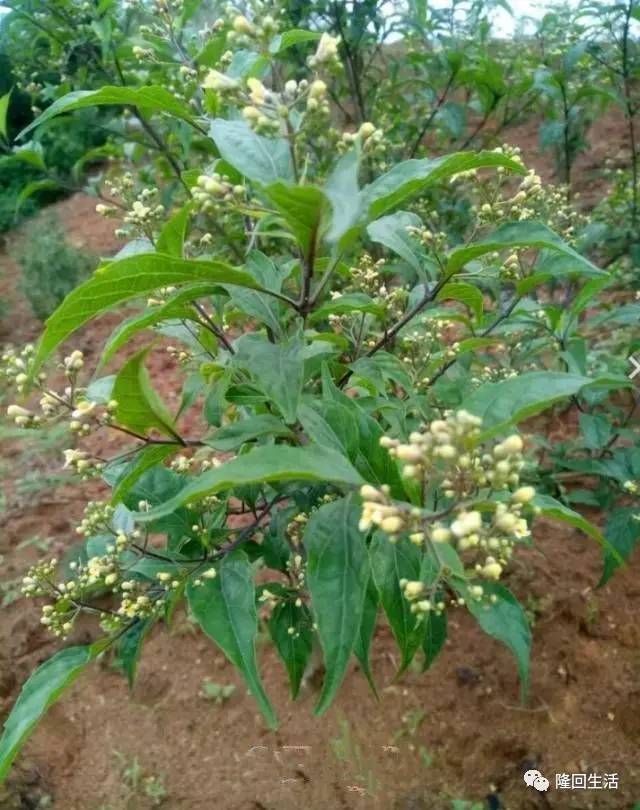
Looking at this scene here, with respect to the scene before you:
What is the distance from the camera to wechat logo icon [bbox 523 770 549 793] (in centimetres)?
228

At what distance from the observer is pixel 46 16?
3402 millimetres

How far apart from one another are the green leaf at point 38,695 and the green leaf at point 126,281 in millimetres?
669

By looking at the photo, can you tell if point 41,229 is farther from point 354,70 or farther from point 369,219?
point 369,219

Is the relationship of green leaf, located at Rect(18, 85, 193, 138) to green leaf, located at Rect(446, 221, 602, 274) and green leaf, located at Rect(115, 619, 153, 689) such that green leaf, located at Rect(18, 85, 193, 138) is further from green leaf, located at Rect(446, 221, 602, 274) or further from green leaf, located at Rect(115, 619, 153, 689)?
green leaf, located at Rect(115, 619, 153, 689)

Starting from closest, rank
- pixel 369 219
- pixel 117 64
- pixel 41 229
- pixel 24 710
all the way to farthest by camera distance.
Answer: pixel 369 219, pixel 24 710, pixel 117 64, pixel 41 229

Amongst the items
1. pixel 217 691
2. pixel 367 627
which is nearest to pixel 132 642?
pixel 367 627

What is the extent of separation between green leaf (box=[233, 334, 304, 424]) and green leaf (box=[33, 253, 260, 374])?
6.2 inches

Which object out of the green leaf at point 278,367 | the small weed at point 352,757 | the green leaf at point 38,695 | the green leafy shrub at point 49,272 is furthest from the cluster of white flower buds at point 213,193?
the green leafy shrub at point 49,272

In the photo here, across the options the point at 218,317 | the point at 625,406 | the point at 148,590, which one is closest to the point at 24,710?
the point at 148,590

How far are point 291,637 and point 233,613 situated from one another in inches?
19.4

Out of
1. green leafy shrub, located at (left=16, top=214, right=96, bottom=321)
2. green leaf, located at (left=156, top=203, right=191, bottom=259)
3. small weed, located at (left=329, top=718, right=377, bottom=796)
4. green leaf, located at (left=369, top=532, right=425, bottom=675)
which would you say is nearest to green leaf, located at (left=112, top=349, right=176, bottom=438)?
green leaf, located at (left=156, top=203, right=191, bottom=259)

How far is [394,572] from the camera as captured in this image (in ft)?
4.10

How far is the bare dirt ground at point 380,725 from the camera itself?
2369 mm

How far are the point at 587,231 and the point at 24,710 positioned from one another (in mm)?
2227
